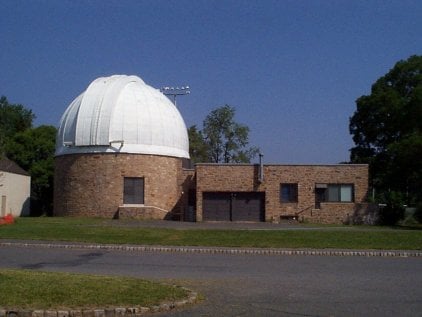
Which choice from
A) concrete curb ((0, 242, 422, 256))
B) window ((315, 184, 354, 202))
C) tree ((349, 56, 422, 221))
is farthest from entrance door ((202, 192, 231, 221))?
concrete curb ((0, 242, 422, 256))

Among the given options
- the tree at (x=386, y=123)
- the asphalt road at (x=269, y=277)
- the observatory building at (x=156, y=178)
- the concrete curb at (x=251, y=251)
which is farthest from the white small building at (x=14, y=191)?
the tree at (x=386, y=123)

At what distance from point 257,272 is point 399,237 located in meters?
12.4

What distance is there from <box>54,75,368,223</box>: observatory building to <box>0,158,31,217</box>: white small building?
6.25m

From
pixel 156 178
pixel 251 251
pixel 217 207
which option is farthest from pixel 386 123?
pixel 251 251

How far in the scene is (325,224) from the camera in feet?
123

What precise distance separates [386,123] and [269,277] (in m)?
43.9

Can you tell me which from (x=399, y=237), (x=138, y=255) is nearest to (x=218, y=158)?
(x=399, y=237)

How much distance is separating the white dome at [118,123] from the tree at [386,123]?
18084 millimetres

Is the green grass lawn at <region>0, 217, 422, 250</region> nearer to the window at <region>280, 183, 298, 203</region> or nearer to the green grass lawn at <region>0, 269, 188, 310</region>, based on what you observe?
the green grass lawn at <region>0, 269, 188, 310</region>

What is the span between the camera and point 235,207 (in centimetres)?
3956

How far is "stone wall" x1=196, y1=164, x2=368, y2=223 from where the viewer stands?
128ft

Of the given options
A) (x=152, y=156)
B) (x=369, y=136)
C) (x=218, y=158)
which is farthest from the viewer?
(x=218, y=158)

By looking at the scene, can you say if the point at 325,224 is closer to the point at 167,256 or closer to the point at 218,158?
the point at 167,256

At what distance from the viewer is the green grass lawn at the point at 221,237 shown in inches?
883
